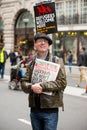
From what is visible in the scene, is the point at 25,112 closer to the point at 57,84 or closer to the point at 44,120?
the point at 44,120

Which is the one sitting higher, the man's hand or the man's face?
the man's face

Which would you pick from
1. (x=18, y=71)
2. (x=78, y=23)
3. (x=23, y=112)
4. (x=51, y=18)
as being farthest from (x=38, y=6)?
(x=78, y=23)

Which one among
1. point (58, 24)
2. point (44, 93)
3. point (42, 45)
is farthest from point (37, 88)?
point (58, 24)

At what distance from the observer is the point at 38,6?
14688 millimetres

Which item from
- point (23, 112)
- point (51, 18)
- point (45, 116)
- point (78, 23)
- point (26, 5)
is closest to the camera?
point (45, 116)

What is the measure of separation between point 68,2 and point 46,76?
32982 mm

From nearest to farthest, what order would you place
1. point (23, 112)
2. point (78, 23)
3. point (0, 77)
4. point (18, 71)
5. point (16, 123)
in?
point (16, 123) → point (23, 112) → point (18, 71) → point (0, 77) → point (78, 23)

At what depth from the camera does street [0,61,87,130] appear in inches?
387

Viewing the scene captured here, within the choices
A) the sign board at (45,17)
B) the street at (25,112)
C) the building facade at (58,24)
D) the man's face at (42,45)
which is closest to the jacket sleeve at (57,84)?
the man's face at (42,45)

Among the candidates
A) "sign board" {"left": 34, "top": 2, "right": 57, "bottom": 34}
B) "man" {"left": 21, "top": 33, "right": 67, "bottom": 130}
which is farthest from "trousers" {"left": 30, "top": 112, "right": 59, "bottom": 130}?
"sign board" {"left": 34, "top": 2, "right": 57, "bottom": 34}

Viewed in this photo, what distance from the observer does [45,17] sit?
1464cm

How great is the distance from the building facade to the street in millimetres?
20149

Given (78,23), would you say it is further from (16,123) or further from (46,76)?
(46,76)

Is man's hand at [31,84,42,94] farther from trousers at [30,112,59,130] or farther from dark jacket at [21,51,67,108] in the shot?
trousers at [30,112,59,130]
